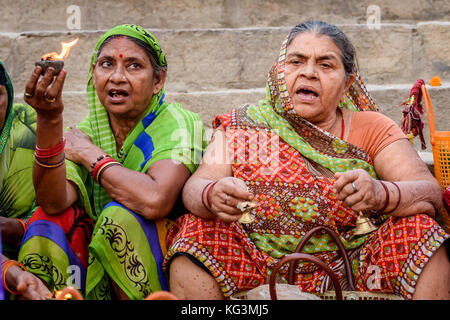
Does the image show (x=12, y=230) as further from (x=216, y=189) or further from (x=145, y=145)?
(x=216, y=189)

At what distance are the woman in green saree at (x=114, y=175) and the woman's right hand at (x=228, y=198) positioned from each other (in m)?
0.42

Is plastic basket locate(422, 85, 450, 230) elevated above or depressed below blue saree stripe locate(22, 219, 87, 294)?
above

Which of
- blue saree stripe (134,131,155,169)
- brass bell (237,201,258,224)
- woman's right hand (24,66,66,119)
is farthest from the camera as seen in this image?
blue saree stripe (134,131,155,169)

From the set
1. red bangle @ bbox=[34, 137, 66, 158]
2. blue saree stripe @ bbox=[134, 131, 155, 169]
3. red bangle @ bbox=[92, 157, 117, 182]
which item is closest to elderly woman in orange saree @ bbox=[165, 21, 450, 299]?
blue saree stripe @ bbox=[134, 131, 155, 169]

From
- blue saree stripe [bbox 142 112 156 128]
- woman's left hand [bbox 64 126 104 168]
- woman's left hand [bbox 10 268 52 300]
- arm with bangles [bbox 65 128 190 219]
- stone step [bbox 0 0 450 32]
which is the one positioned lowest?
woman's left hand [bbox 10 268 52 300]

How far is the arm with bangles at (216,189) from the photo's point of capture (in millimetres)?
2645

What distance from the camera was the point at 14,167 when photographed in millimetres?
3418

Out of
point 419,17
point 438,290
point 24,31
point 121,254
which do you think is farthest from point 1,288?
point 419,17

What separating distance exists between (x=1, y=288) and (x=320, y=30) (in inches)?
80.6

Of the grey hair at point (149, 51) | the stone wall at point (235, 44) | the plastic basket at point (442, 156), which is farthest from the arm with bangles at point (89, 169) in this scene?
the stone wall at point (235, 44)

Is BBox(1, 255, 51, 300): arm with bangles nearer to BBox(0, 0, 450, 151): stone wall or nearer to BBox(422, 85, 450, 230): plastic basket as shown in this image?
BBox(422, 85, 450, 230): plastic basket

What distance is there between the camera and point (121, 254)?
2898 millimetres

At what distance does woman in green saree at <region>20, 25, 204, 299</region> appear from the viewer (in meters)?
2.88

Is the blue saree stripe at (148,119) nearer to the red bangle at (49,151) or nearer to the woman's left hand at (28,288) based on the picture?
the red bangle at (49,151)
